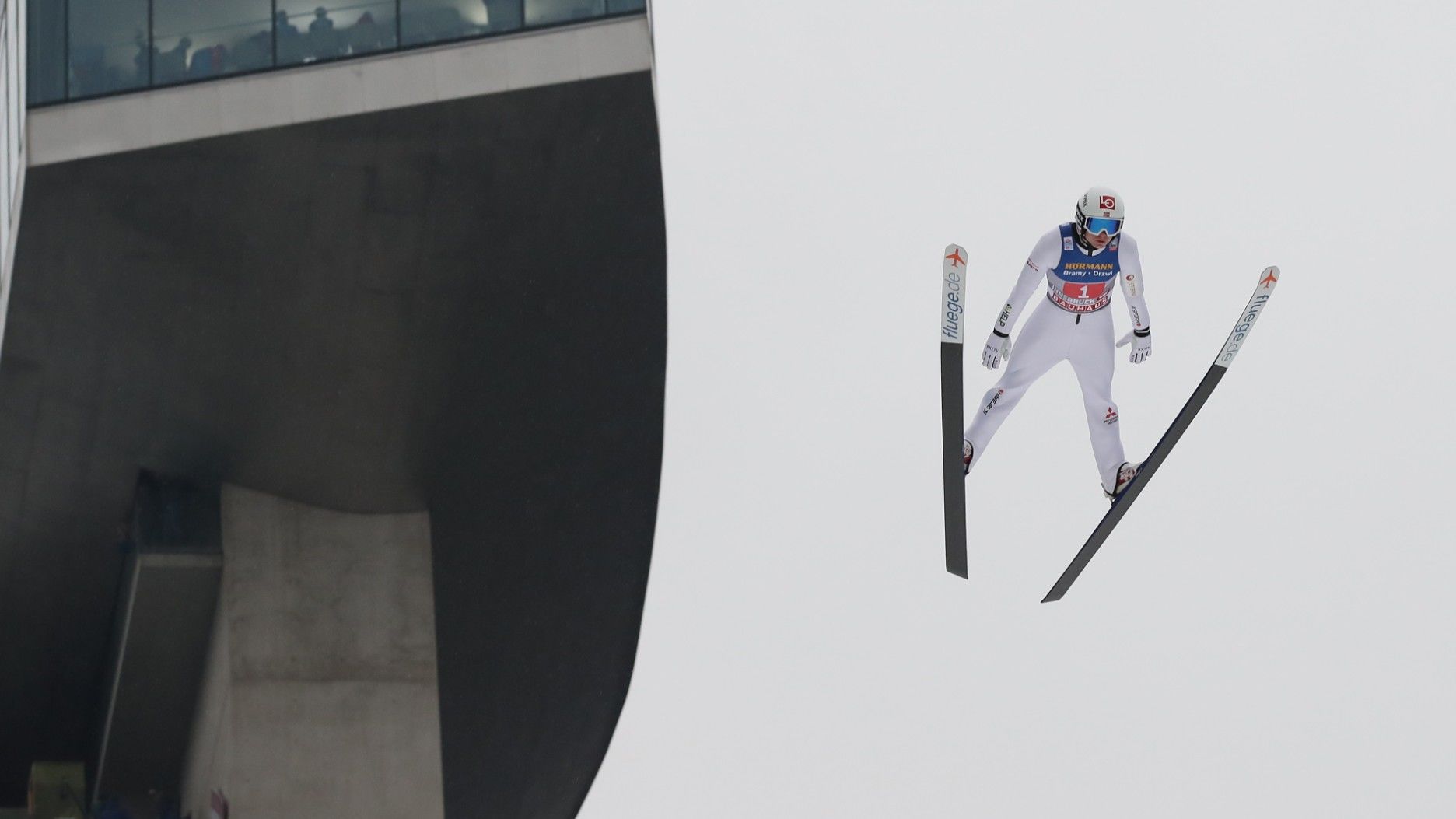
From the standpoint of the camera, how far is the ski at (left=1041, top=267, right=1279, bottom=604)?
43.6ft

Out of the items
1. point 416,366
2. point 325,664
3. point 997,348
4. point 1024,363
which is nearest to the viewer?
point 997,348

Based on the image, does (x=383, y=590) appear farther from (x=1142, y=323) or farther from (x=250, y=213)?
(x=1142, y=323)

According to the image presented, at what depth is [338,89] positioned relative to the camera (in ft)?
55.6

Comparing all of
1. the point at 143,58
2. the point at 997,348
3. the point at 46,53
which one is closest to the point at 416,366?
the point at 143,58

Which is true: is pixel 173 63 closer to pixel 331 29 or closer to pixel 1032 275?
pixel 331 29

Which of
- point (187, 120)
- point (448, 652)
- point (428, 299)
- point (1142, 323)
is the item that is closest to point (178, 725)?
point (448, 652)

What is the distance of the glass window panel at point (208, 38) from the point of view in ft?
54.5

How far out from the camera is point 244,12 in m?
16.7

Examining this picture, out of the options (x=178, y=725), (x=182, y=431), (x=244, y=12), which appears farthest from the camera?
(x=178, y=725)

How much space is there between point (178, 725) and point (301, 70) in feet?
35.2

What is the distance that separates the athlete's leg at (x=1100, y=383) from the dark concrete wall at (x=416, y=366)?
5809mm

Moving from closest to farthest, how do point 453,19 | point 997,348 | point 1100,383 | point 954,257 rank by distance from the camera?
point 954,257 → point 997,348 → point 1100,383 → point 453,19

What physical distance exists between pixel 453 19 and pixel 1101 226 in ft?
23.8

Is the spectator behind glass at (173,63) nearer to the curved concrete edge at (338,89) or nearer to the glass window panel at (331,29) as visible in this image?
the curved concrete edge at (338,89)
